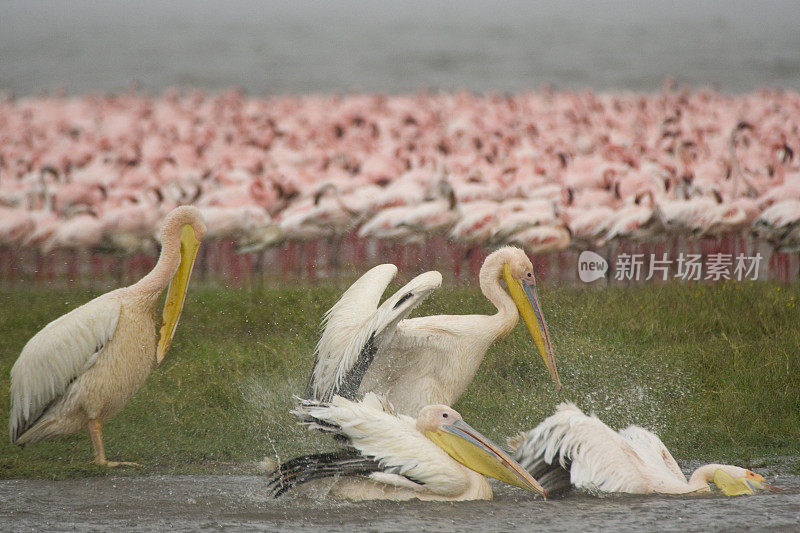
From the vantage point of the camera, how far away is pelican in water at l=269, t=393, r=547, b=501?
163 inches

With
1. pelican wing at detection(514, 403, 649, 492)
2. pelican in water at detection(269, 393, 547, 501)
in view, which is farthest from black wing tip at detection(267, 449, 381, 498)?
pelican wing at detection(514, 403, 649, 492)

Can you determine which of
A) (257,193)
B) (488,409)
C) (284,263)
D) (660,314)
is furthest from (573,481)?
(257,193)

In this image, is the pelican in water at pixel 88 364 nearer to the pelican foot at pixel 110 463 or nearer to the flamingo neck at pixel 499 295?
the pelican foot at pixel 110 463

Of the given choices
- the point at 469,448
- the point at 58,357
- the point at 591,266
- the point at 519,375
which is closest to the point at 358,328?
the point at 469,448

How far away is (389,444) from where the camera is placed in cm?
419

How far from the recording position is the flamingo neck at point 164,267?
5.33 meters

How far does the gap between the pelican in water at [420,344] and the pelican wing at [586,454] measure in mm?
691

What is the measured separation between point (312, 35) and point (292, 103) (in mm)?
2716

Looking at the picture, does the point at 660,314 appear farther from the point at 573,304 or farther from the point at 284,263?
the point at 284,263

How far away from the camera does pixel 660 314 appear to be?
752 cm

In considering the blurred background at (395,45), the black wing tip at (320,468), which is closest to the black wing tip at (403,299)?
the black wing tip at (320,468)

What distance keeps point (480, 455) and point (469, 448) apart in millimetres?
56

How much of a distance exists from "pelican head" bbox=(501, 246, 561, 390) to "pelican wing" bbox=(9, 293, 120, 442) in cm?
209

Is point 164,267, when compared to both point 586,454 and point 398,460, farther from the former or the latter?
point 586,454
